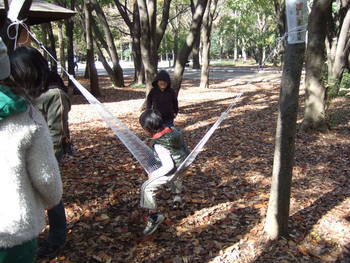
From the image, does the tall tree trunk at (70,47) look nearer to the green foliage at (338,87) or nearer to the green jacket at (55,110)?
the green foliage at (338,87)

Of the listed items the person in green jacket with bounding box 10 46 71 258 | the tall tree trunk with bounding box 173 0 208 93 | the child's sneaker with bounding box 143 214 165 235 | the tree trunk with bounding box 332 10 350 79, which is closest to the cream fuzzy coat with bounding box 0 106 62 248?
the person in green jacket with bounding box 10 46 71 258

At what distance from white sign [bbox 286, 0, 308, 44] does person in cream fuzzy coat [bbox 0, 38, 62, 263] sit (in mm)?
1873

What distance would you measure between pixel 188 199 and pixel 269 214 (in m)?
1.04

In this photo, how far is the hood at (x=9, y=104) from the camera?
122 cm

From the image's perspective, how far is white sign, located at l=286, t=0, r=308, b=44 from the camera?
236 cm

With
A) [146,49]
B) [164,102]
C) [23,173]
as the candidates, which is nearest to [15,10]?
[23,173]

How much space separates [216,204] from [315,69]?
3.54m

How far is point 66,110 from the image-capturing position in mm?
2838

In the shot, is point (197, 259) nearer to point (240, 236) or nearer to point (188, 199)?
point (240, 236)

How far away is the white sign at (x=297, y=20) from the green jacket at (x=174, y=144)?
1197mm

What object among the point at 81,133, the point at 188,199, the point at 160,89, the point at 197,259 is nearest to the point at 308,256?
the point at 197,259

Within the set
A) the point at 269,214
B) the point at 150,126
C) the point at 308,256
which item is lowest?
the point at 308,256

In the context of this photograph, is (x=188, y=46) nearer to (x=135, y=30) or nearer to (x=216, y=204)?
(x=216, y=204)

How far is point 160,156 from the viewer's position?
9.27 ft
